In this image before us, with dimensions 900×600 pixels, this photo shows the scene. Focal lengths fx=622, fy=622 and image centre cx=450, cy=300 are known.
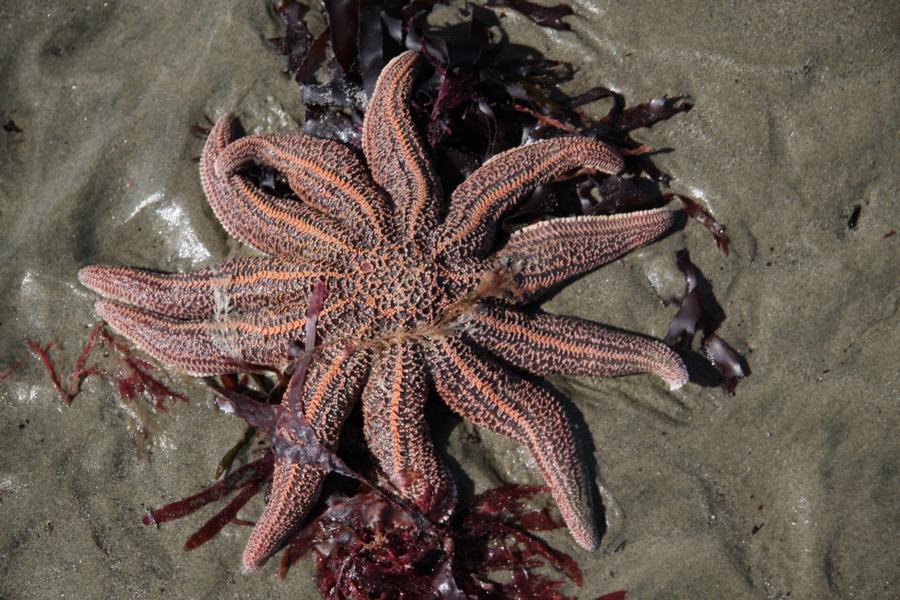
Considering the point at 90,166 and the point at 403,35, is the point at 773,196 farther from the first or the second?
the point at 90,166

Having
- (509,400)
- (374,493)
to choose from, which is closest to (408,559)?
(374,493)

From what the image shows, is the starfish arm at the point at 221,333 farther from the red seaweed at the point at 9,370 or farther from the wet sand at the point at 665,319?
the red seaweed at the point at 9,370

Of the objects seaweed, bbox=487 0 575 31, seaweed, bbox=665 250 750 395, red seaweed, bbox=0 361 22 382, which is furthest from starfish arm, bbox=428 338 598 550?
red seaweed, bbox=0 361 22 382

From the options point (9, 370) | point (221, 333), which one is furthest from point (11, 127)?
point (221, 333)

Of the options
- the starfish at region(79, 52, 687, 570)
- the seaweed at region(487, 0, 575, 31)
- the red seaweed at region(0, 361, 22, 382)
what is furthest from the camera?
the red seaweed at region(0, 361, 22, 382)

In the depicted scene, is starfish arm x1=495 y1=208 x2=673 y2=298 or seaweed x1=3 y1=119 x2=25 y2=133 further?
seaweed x1=3 y1=119 x2=25 y2=133

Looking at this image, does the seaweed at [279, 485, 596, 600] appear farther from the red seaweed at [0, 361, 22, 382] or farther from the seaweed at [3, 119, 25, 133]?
the seaweed at [3, 119, 25, 133]

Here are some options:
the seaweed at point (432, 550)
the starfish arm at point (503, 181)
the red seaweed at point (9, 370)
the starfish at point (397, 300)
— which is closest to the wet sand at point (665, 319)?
the red seaweed at point (9, 370)
